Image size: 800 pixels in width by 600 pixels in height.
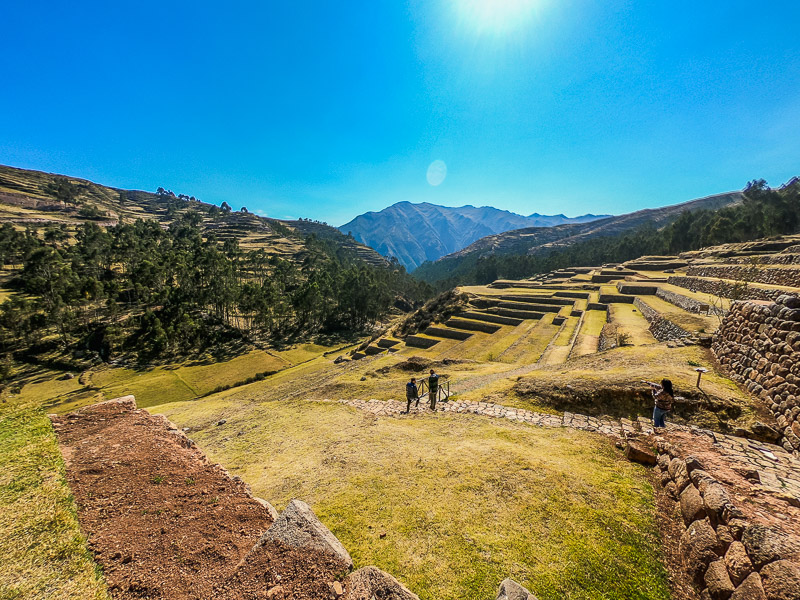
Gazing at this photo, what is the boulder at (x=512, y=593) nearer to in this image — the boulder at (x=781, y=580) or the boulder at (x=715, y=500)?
the boulder at (x=781, y=580)

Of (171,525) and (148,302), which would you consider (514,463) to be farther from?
(148,302)

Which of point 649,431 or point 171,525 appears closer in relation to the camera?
point 171,525

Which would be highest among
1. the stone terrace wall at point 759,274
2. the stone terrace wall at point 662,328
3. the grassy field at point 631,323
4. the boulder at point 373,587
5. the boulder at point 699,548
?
the stone terrace wall at point 759,274

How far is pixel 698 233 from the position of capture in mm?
75312

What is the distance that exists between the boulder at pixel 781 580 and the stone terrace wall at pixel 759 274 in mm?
23668

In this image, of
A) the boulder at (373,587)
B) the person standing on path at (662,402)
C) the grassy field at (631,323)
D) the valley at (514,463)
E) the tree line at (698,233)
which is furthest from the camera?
the tree line at (698,233)

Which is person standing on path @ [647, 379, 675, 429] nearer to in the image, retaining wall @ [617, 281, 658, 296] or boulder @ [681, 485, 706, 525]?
boulder @ [681, 485, 706, 525]

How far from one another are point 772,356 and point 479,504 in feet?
36.3

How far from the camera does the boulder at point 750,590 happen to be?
12.2ft

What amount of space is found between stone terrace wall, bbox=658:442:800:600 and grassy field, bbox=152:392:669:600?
546mm

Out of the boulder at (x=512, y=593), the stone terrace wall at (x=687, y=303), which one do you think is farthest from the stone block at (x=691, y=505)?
the stone terrace wall at (x=687, y=303)

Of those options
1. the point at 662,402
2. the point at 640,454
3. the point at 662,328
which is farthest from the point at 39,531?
the point at 662,328

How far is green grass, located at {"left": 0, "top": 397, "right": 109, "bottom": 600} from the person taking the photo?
4.05 m

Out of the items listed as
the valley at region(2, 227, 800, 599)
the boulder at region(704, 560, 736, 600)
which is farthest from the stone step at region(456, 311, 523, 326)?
the boulder at region(704, 560, 736, 600)
